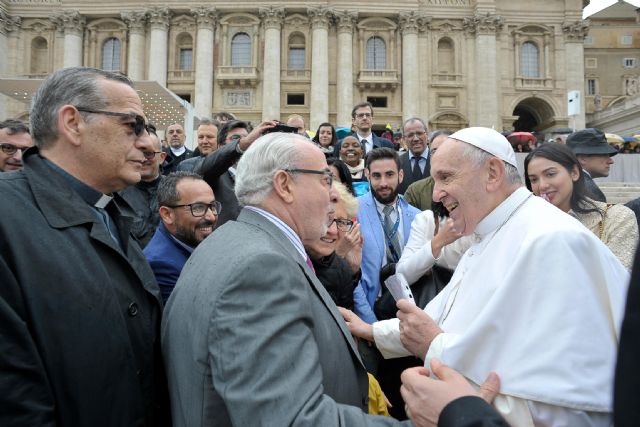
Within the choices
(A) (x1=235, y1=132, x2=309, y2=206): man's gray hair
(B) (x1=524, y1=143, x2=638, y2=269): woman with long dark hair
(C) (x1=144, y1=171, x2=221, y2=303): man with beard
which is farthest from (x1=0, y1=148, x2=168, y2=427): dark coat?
(B) (x1=524, y1=143, x2=638, y2=269): woman with long dark hair

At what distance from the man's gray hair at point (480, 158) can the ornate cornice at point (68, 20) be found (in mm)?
39029

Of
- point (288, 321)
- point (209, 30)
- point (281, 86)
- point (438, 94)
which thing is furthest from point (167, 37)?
point (288, 321)

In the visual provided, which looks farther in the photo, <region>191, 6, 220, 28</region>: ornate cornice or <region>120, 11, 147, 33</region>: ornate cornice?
<region>120, 11, 147, 33</region>: ornate cornice

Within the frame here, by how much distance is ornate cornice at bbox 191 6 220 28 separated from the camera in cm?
3431

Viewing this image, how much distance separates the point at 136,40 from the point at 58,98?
120ft

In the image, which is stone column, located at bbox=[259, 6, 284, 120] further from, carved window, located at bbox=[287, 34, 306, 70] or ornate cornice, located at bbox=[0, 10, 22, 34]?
ornate cornice, located at bbox=[0, 10, 22, 34]

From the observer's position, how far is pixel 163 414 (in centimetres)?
224

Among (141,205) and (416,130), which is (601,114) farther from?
(141,205)

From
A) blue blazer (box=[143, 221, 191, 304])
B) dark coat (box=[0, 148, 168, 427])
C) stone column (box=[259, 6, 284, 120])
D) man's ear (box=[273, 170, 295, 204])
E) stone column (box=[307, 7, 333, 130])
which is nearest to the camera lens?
dark coat (box=[0, 148, 168, 427])

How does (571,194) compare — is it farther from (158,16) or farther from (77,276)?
(158,16)

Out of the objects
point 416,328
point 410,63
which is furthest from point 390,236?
point 410,63

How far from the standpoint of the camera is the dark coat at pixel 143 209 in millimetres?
4738

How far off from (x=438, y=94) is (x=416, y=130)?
28772 millimetres

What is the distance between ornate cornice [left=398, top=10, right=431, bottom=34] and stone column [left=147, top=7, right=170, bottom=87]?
1670 cm
